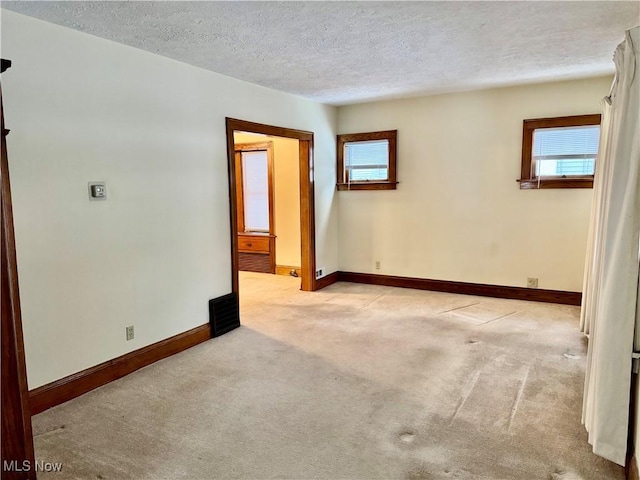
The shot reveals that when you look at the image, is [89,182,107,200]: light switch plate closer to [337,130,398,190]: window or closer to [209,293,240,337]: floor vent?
[209,293,240,337]: floor vent

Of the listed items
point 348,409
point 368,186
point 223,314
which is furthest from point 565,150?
point 223,314

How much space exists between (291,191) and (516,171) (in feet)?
10.2

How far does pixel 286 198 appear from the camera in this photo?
6543 millimetres

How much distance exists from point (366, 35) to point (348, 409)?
2466 mm

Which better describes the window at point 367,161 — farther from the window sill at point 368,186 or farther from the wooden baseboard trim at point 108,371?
the wooden baseboard trim at point 108,371

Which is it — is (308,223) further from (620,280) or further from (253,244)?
(620,280)

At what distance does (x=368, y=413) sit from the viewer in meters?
2.62

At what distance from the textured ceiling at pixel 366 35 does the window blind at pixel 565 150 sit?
2.00ft

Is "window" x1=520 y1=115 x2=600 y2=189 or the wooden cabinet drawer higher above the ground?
"window" x1=520 y1=115 x2=600 y2=189

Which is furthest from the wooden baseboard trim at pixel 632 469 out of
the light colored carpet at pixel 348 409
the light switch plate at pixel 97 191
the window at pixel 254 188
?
the window at pixel 254 188

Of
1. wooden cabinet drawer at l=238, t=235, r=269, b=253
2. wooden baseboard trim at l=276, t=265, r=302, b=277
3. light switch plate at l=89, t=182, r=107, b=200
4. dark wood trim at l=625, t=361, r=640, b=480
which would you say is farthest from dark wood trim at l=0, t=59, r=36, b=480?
wooden cabinet drawer at l=238, t=235, r=269, b=253

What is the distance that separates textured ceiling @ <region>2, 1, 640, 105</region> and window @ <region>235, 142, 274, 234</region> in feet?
8.16

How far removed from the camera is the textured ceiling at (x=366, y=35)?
2.51m

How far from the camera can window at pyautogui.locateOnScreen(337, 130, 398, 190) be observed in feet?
18.4
